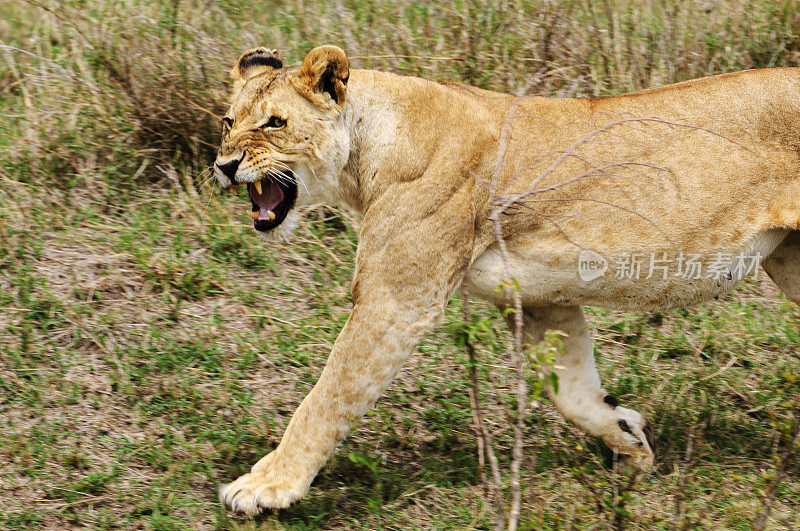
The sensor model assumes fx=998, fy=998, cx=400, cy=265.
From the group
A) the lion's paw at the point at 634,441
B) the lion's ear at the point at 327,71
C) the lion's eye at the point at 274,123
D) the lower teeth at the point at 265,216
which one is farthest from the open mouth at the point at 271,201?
the lion's paw at the point at 634,441

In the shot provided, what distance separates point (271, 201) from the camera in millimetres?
3879

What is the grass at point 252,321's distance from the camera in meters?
3.86

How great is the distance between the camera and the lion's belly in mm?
3674

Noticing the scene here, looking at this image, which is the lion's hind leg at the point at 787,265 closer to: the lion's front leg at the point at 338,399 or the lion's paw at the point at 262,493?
the lion's front leg at the point at 338,399

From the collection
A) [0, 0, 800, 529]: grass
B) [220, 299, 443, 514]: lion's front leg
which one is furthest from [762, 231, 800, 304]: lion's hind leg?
[220, 299, 443, 514]: lion's front leg

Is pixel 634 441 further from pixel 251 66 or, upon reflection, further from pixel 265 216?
pixel 251 66

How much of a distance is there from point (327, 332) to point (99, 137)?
1.92 metres

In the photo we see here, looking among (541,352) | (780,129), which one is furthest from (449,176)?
(780,129)

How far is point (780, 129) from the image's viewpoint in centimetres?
370

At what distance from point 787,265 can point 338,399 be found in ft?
6.13

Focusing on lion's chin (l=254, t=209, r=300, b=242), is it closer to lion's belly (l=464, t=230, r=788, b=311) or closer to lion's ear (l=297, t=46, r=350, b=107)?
lion's ear (l=297, t=46, r=350, b=107)

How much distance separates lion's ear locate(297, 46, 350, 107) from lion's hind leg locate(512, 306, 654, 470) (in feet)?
3.95

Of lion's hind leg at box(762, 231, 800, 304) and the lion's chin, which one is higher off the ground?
the lion's chin

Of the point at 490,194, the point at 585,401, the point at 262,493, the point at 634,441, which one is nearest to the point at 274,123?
the point at 490,194
